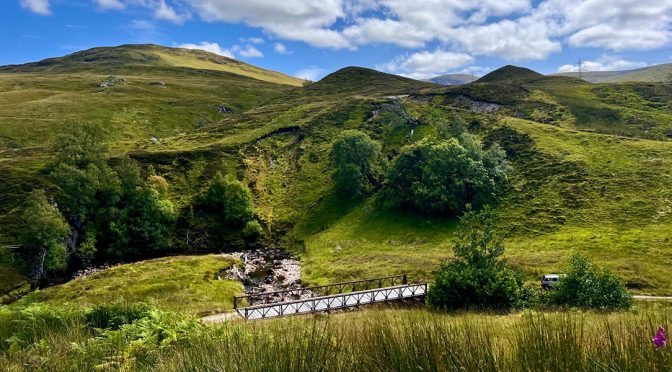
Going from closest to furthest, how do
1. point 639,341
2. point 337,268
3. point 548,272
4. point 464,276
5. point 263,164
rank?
point 639,341, point 464,276, point 548,272, point 337,268, point 263,164

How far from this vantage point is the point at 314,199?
8644cm

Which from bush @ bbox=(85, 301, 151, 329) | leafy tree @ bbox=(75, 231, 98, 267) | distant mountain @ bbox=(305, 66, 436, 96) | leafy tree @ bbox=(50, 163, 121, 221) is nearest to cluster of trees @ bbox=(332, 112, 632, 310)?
bush @ bbox=(85, 301, 151, 329)

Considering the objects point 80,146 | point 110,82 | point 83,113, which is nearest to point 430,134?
point 80,146

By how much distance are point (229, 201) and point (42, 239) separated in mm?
28489

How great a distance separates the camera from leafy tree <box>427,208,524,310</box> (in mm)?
30156

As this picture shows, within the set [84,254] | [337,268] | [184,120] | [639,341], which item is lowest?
[337,268]

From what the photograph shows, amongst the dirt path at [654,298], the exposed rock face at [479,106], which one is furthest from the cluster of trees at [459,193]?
the exposed rock face at [479,106]

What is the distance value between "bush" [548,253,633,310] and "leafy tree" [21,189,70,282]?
59.7 metres

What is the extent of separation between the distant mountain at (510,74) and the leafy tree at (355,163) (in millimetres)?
109092

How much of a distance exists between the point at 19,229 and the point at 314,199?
4852 cm

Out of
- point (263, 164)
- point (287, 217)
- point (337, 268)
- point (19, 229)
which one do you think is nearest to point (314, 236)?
point (287, 217)

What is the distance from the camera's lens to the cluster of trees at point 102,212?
57375 mm

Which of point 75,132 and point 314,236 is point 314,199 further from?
point 75,132

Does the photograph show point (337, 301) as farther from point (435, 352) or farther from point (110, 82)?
point (110, 82)
